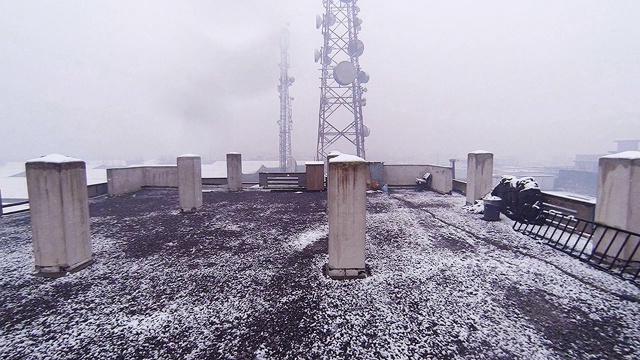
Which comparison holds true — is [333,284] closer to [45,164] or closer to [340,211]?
[340,211]

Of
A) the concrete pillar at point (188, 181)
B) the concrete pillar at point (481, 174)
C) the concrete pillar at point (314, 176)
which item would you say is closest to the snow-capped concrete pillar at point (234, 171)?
the concrete pillar at point (314, 176)

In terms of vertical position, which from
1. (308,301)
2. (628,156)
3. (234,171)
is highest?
(628,156)

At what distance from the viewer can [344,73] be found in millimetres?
28156

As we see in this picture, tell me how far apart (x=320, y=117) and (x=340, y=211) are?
26.9 m

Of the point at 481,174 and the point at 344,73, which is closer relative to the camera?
the point at 481,174

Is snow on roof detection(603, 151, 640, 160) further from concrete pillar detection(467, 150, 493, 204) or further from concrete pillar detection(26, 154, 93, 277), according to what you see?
concrete pillar detection(26, 154, 93, 277)

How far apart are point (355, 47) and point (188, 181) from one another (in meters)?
27.1

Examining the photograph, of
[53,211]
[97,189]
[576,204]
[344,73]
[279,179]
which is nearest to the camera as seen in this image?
[53,211]

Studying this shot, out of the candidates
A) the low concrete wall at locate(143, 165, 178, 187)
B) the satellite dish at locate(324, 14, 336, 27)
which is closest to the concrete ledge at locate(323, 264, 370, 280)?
the low concrete wall at locate(143, 165, 178, 187)

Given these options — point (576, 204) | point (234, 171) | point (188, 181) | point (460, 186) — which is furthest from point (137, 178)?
point (576, 204)

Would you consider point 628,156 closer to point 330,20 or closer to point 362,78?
point 362,78

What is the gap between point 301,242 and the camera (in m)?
8.02

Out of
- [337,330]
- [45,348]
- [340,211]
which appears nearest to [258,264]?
[340,211]

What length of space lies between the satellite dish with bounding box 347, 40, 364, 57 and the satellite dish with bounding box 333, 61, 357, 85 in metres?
4.42
